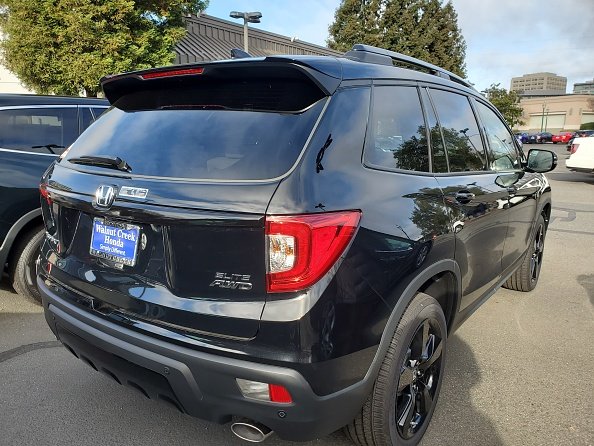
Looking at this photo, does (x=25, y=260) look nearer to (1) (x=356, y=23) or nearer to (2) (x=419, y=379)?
(2) (x=419, y=379)

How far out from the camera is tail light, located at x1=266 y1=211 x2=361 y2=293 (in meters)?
1.70

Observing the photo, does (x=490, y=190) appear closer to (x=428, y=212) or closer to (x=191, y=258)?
(x=428, y=212)

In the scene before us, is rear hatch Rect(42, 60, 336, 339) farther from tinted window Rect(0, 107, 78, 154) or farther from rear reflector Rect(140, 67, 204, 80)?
tinted window Rect(0, 107, 78, 154)

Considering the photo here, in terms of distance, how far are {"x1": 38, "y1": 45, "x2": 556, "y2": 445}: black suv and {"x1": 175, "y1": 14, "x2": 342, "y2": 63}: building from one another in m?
13.8

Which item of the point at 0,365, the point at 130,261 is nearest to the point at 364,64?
the point at 130,261

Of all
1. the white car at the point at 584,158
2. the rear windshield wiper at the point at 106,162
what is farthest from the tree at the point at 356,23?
the rear windshield wiper at the point at 106,162

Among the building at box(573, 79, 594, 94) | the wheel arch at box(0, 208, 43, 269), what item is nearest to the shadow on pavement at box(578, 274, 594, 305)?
the wheel arch at box(0, 208, 43, 269)

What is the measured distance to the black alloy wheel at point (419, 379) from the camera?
7.50 ft

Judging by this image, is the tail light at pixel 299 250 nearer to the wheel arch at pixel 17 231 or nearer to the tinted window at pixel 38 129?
the wheel arch at pixel 17 231

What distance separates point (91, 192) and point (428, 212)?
1.58m

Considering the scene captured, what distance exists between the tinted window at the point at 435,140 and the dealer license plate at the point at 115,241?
159 centimetres

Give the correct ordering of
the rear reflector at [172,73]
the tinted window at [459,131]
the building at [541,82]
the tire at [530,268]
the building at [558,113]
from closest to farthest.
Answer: the rear reflector at [172,73] < the tinted window at [459,131] < the tire at [530,268] < the building at [558,113] < the building at [541,82]

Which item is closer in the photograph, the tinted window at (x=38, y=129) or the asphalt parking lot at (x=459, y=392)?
the asphalt parking lot at (x=459, y=392)

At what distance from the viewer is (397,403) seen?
230 centimetres
